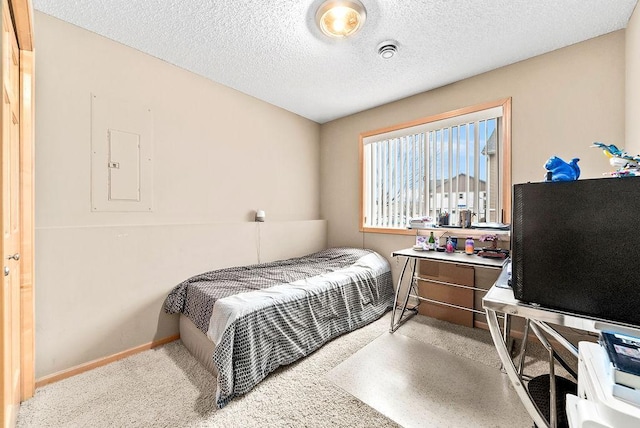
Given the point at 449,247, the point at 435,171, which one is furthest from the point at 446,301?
the point at 435,171

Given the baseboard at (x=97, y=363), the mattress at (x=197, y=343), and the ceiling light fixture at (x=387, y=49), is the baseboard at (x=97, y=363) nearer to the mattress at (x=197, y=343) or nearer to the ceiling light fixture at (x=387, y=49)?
the mattress at (x=197, y=343)

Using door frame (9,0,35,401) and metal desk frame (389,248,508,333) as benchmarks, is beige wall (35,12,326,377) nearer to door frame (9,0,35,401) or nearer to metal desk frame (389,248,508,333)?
door frame (9,0,35,401)

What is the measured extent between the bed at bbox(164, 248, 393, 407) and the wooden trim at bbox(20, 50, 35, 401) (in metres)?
0.84

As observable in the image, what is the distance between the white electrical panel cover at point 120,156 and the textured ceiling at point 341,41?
56cm

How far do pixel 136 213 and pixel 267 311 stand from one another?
1413 millimetres

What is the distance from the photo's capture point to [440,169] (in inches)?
115

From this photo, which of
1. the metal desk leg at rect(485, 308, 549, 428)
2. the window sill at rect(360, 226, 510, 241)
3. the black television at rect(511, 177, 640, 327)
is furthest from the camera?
the window sill at rect(360, 226, 510, 241)

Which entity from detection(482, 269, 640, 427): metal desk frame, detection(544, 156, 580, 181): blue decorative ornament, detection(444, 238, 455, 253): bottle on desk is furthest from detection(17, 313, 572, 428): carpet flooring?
detection(544, 156, 580, 181): blue decorative ornament

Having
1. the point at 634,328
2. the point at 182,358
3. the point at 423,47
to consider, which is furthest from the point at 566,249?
the point at 182,358

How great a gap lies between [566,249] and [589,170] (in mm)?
1741

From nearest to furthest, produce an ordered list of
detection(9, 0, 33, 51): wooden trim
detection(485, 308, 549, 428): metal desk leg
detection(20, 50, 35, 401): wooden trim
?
detection(485, 308, 549, 428): metal desk leg
detection(9, 0, 33, 51): wooden trim
detection(20, 50, 35, 401): wooden trim

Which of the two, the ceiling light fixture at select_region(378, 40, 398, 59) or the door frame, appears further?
the ceiling light fixture at select_region(378, 40, 398, 59)

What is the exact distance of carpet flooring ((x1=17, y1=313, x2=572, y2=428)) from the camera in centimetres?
148

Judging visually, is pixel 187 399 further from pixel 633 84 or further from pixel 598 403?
pixel 633 84
